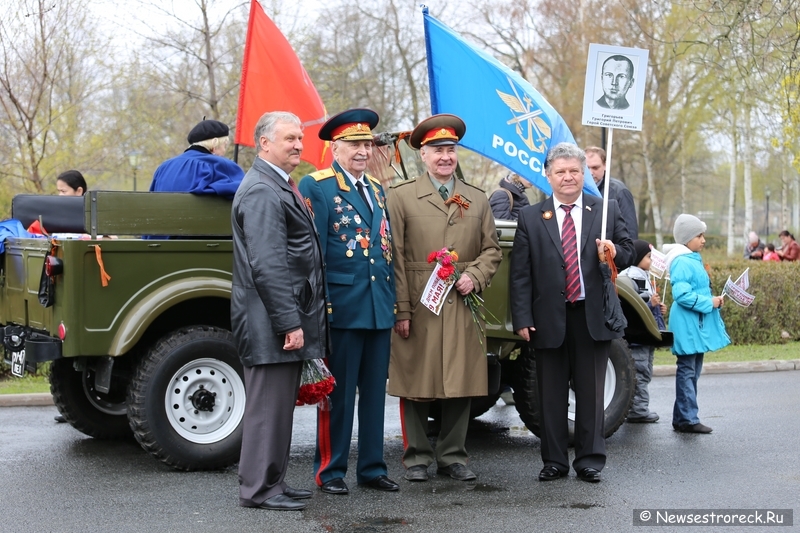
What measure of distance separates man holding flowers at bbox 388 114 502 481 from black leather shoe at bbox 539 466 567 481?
1.42 feet

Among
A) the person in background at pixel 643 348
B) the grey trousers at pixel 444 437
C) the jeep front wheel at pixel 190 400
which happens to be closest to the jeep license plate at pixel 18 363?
the jeep front wheel at pixel 190 400

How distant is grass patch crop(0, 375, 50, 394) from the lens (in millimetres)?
9245

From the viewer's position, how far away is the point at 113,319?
5.93m

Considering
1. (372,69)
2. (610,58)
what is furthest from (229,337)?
(372,69)

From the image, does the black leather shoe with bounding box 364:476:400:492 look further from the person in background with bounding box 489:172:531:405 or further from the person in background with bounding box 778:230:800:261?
the person in background with bounding box 778:230:800:261

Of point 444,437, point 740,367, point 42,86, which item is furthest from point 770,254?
point 444,437

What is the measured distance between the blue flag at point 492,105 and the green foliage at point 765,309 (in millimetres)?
6314

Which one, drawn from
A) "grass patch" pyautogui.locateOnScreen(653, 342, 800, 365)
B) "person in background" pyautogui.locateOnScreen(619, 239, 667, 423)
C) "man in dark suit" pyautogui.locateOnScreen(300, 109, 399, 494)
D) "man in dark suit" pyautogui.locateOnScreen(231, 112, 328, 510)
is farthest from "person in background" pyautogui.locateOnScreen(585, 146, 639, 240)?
"grass patch" pyautogui.locateOnScreen(653, 342, 800, 365)

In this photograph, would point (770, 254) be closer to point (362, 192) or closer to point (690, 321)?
point (690, 321)

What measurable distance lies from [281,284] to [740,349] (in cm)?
963

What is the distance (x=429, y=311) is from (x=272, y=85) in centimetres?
337

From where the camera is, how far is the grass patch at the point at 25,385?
925 cm

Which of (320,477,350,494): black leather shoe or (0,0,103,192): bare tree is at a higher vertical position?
(0,0,103,192): bare tree

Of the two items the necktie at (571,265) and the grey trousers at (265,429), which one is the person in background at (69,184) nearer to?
the grey trousers at (265,429)
